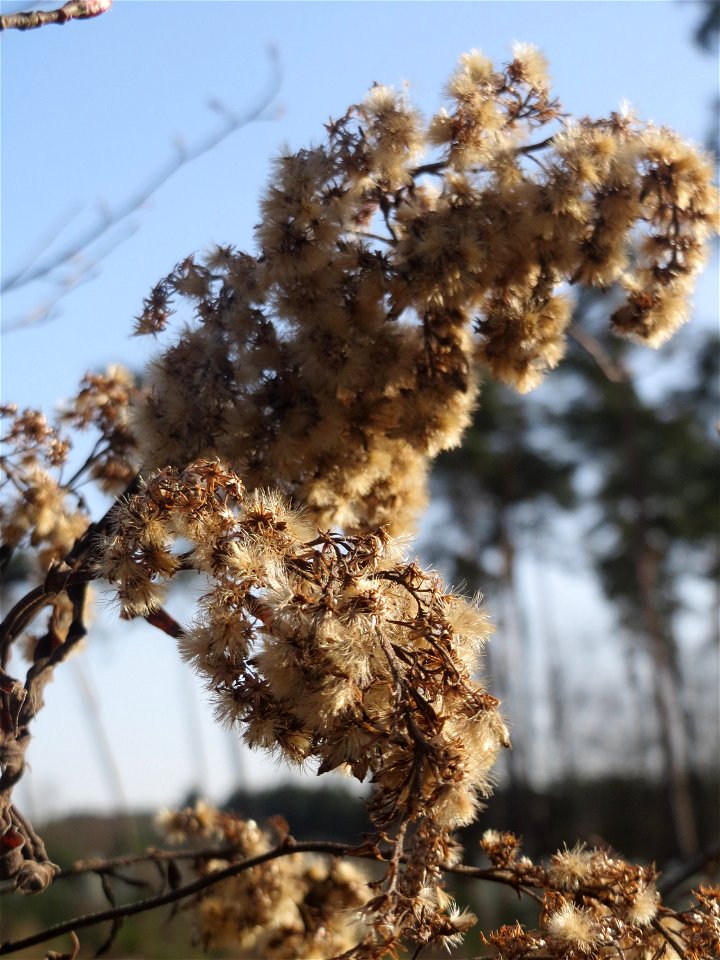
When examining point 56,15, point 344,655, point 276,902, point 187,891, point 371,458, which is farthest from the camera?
point 276,902

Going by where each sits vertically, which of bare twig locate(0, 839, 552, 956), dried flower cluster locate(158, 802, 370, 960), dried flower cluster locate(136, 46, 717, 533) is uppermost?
dried flower cluster locate(136, 46, 717, 533)

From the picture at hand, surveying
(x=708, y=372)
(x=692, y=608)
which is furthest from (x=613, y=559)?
(x=708, y=372)

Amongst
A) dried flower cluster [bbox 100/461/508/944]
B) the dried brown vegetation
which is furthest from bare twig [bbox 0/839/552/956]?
dried flower cluster [bbox 100/461/508/944]

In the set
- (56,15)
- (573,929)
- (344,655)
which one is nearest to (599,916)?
(573,929)

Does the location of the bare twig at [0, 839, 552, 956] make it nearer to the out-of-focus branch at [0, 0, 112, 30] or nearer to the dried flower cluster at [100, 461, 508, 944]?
the dried flower cluster at [100, 461, 508, 944]

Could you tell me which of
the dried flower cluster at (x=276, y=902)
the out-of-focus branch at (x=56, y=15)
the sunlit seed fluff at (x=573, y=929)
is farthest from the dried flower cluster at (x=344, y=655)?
the dried flower cluster at (x=276, y=902)

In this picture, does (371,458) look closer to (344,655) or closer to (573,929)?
(344,655)

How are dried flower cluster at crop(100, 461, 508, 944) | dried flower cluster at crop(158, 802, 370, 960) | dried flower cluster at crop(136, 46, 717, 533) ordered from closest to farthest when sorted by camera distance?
dried flower cluster at crop(100, 461, 508, 944) → dried flower cluster at crop(136, 46, 717, 533) → dried flower cluster at crop(158, 802, 370, 960)
